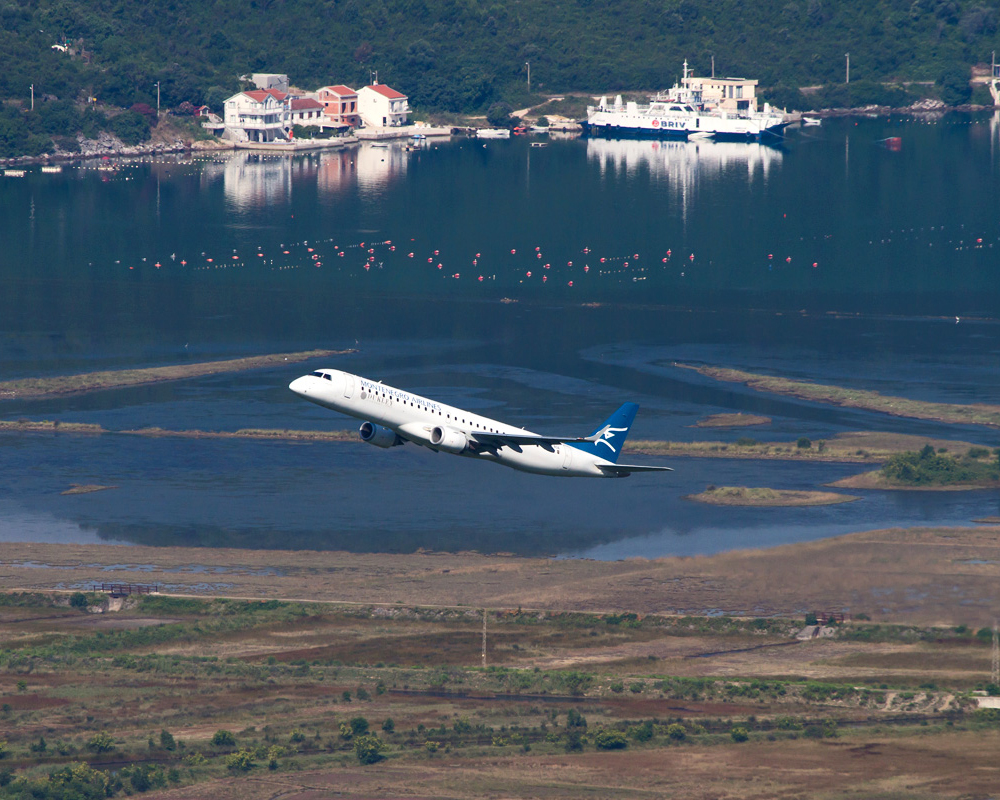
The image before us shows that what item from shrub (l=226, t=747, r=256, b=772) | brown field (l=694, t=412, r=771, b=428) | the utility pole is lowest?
shrub (l=226, t=747, r=256, b=772)

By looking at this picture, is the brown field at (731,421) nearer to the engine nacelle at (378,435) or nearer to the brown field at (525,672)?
the brown field at (525,672)

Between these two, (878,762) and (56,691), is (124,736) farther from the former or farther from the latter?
(878,762)

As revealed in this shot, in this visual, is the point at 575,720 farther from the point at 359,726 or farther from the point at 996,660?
the point at 996,660

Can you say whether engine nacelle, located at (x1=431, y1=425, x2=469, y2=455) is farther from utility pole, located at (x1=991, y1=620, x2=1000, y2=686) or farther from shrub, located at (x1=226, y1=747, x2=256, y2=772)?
utility pole, located at (x1=991, y1=620, x2=1000, y2=686)

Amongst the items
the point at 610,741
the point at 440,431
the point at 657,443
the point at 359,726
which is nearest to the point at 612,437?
the point at 440,431

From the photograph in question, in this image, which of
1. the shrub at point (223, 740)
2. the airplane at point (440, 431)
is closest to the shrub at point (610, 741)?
the airplane at point (440, 431)

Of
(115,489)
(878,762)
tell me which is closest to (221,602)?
(115,489)

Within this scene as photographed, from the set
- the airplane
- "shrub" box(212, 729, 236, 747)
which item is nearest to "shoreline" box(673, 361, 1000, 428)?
the airplane
